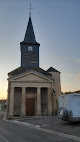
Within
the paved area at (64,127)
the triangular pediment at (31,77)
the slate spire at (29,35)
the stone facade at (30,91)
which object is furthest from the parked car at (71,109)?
the slate spire at (29,35)

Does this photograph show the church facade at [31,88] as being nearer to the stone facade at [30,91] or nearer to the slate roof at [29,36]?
the stone facade at [30,91]

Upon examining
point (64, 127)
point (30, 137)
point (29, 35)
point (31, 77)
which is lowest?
point (64, 127)

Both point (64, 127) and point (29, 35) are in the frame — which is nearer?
point (64, 127)

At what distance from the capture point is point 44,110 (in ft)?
89.0

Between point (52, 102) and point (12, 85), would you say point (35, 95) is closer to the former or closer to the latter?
point (52, 102)

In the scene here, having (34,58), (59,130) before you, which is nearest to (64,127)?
(59,130)

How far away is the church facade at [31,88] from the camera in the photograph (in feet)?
80.1

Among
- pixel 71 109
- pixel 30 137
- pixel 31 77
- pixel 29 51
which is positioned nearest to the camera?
pixel 30 137

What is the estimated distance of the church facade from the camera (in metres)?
24.4

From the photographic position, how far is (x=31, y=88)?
27.7 meters

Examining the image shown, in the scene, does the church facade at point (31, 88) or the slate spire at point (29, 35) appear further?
the slate spire at point (29, 35)

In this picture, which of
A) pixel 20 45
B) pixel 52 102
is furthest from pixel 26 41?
pixel 52 102

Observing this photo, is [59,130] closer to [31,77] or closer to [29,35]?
[31,77]

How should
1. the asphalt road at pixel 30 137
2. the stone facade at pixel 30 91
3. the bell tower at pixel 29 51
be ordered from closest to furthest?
1. the asphalt road at pixel 30 137
2. the stone facade at pixel 30 91
3. the bell tower at pixel 29 51
